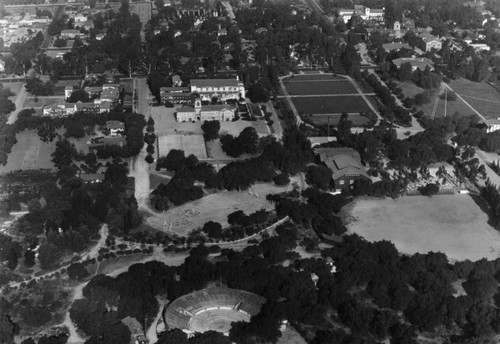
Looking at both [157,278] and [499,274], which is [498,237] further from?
[157,278]

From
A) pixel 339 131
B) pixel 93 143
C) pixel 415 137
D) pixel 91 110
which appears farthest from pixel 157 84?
pixel 415 137

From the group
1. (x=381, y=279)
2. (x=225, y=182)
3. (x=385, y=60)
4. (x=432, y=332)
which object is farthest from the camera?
(x=385, y=60)

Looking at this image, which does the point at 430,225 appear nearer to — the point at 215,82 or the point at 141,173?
the point at 141,173

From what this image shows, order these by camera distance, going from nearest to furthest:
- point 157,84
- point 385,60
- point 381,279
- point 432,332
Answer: point 432,332 < point 381,279 < point 157,84 < point 385,60

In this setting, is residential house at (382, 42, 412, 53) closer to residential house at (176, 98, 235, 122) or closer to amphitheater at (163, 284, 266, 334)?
residential house at (176, 98, 235, 122)

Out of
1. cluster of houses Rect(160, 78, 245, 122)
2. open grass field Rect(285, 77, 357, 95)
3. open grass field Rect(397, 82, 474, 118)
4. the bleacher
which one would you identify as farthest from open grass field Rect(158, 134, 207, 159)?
open grass field Rect(397, 82, 474, 118)

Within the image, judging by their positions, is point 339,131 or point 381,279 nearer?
point 381,279

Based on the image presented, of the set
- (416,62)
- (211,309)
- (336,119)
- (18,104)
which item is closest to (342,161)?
(336,119)
